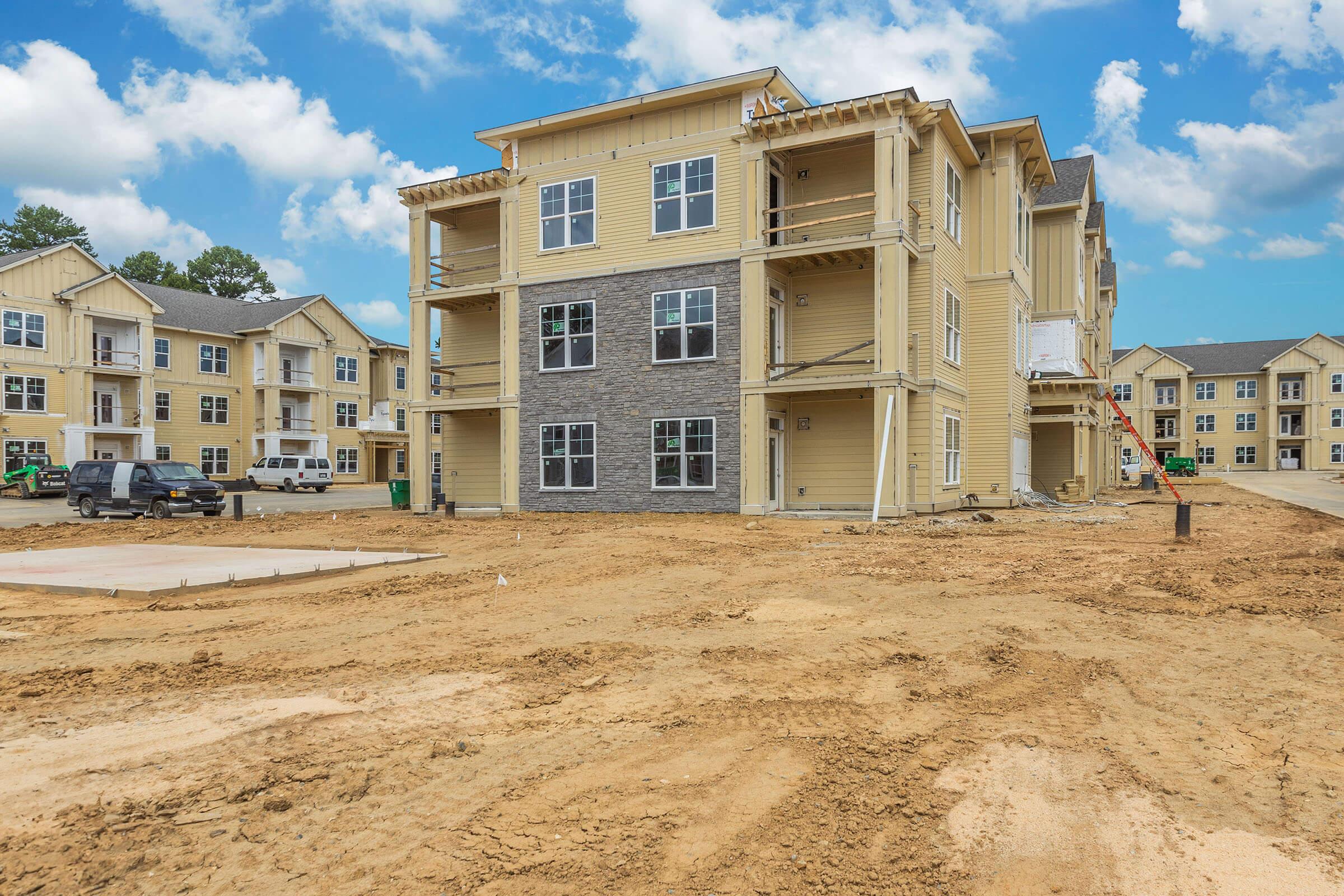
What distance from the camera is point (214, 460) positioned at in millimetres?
50562

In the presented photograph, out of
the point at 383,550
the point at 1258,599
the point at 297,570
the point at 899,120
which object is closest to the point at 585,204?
the point at 899,120

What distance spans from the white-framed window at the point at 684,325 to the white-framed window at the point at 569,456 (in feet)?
10.2

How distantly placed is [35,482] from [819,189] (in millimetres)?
34894

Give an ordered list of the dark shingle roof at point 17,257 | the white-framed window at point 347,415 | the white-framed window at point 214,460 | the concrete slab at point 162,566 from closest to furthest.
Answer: the concrete slab at point 162,566
the dark shingle roof at point 17,257
the white-framed window at point 214,460
the white-framed window at point 347,415

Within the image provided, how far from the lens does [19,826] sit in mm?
4215

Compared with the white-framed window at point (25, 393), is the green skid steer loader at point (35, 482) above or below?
below

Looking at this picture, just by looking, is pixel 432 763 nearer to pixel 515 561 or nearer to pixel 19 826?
pixel 19 826

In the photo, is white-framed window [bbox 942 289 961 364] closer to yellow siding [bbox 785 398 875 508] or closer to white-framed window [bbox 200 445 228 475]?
yellow siding [bbox 785 398 875 508]

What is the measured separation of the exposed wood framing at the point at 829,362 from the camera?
2214 centimetres

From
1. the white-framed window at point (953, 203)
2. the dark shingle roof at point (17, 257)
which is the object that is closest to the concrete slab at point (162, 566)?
the white-framed window at point (953, 203)

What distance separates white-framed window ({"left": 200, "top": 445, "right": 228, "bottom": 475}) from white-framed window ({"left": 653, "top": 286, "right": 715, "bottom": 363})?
36662 millimetres

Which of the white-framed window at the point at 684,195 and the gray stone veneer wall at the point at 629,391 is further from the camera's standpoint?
the white-framed window at the point at 684,195

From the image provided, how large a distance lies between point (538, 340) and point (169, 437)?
32.6m

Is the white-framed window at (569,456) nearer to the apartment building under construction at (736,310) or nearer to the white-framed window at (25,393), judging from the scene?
the apartment building under construction at (736,310)
